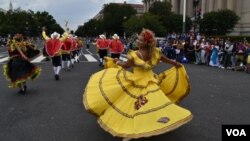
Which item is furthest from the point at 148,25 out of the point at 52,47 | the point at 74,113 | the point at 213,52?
the point at 74,113

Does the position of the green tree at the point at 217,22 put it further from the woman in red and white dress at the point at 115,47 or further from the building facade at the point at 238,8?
the woman in red and white dress at the point at 115,47

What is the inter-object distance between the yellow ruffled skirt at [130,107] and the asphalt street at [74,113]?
0.52m

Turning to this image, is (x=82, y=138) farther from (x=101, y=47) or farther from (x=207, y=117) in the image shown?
(x=101, y=47)

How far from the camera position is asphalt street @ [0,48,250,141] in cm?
721

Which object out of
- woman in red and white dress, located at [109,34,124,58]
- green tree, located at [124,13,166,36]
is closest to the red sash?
woman in red and white dress, located at [109,34,124,58]

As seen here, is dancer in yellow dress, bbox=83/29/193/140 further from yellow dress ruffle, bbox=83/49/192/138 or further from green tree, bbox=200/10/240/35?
green tree, bbox=200/10/240/35

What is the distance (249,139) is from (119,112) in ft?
6.02

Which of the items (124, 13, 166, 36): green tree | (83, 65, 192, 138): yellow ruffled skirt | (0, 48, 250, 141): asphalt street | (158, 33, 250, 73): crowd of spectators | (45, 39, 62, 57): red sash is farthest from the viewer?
(124, 13, 166, 36): green tree

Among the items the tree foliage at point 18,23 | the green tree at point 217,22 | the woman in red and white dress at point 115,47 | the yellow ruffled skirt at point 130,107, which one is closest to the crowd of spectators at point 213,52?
the woman in red and white dress at point 115,47

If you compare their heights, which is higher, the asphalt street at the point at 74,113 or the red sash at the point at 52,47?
the red sash at the point at 52,47

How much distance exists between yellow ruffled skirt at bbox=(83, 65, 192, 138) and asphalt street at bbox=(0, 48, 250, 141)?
0.52 m

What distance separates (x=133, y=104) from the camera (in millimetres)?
6480

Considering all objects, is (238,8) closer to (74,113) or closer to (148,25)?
(148,25)

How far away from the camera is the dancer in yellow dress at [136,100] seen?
20.1 ft
